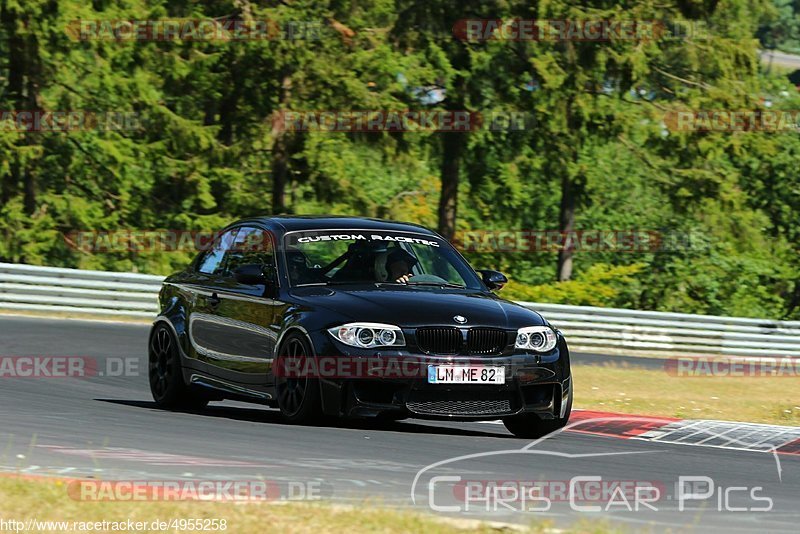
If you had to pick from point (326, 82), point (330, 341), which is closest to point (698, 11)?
point (326, 82)

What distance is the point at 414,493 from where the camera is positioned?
7281 mm

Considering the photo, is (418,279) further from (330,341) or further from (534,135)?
(534,135)

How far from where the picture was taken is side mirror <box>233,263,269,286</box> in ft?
34.3

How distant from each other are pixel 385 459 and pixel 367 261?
2488 mm

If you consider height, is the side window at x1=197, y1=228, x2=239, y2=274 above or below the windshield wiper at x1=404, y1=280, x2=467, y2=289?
below

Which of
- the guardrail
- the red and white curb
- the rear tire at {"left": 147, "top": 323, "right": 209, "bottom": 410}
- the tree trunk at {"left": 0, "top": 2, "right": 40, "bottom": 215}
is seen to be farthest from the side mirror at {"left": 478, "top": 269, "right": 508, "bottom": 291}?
the tree trunk at {"left": 0, "top": 2, "right": 40, "bottom": 215}

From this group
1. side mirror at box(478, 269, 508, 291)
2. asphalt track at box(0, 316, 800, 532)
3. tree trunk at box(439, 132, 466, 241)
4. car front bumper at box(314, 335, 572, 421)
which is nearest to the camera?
asphalt track at box(0, 316, 800, 532)

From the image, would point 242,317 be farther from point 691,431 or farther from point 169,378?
point 691,431

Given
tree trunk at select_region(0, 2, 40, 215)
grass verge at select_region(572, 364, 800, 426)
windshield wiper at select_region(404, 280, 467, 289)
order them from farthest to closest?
1. tree trunk at select_region(0, 2, 40, 215)
2. grass verge at select_region(572, 364, 800, 426)
3. windshield wiper at select_region(404, 280, 467, 289)

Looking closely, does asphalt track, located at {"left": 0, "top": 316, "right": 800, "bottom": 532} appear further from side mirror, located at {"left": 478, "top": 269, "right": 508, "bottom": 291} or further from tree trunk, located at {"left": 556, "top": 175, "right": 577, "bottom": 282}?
tree trunk, located at {"left": 556, "top": 175, "right": 577, "bottom": 282}

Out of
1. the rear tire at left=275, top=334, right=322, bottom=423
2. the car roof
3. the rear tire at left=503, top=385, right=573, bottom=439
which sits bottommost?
the rear tire at left=503, top=385, right=573, bottom=439

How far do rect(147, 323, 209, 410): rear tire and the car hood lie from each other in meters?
1.84

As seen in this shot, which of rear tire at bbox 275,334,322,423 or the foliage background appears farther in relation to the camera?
the foliage background

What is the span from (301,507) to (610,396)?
9660 mm
